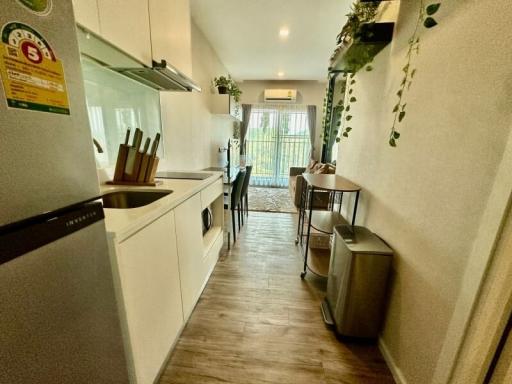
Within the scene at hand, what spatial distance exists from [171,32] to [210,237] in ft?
5.71

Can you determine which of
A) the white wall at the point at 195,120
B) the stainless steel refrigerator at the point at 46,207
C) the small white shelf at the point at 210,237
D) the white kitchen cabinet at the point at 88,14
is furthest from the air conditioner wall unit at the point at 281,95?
the stainless steel refrigerator at the point at 46,207

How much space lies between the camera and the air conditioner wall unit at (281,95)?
5.16m

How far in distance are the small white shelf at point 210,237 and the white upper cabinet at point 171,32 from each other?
1494 mm

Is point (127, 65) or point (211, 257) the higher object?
point (127, 65)

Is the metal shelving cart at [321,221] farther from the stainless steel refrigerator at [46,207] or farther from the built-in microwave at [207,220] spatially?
the stainless steel refrigerator at [46,207]

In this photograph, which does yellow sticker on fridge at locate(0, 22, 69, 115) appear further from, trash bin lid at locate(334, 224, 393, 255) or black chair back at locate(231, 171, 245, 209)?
black chair back at locate(231, 171, 245, 209)

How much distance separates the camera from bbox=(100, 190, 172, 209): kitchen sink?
136cm

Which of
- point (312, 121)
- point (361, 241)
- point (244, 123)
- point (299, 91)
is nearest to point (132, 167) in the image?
point (361, 241)

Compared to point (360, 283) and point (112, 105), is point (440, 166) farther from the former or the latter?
point (112, 105)

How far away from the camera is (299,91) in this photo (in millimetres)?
5332

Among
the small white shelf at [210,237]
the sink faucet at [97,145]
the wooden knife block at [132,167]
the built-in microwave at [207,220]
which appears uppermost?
the sink faucet at [97,145]

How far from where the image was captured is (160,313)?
1047 mm

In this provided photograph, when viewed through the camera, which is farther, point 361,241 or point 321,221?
point 321,221

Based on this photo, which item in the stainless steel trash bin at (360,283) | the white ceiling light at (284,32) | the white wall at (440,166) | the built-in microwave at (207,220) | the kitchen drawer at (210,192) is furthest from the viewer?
the white ceiling light at (284,32)
